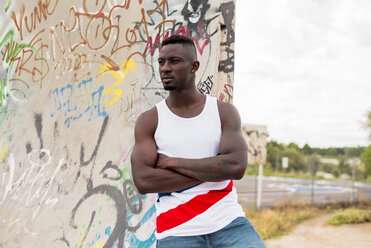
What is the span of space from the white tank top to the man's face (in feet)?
0.54

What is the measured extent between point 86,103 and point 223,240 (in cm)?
237

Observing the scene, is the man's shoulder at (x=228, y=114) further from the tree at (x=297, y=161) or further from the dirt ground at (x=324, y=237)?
the tree at (x=297, y=161)

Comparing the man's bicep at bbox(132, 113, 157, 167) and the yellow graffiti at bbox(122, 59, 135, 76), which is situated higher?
the yellow graffiti at bbox(122, 59, 135, 76)

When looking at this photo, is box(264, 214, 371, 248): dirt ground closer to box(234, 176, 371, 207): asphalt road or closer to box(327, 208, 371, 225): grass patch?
box(327, 208, 371, 225): grass patch

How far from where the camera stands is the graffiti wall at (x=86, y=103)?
335cm

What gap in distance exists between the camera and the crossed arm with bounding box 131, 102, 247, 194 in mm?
2027

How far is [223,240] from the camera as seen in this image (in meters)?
1.97

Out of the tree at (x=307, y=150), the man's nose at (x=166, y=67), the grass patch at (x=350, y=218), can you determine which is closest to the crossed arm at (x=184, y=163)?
the man's nose at (x=166, y=67)

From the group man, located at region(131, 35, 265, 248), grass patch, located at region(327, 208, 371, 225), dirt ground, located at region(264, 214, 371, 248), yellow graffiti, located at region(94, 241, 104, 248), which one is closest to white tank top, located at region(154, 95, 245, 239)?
man, located at region(131, 35, 265, 248)

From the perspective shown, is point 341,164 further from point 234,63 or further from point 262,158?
point 234,63

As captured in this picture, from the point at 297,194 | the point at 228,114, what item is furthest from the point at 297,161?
the point at 228,114

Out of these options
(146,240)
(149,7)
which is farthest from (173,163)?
(149,7)

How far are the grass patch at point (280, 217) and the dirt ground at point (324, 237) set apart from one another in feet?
A: 0.86

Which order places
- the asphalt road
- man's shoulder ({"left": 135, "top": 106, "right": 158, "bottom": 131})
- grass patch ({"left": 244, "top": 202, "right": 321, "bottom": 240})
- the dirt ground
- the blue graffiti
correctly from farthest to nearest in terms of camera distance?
the asphalt road, grass patch ({"left": 244, "top": 202, "right": 321, "bottom": 240}), the dirt ground, the blue graffiti, man's shoulder ({"left": 135, "top": 106, "right": 158, "bottom": 131})
